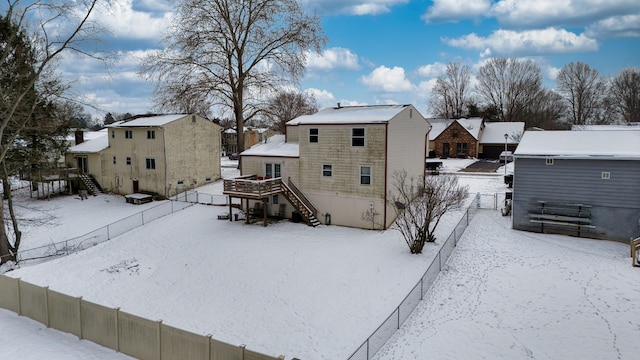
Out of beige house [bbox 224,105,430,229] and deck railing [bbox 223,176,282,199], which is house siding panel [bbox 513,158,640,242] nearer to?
beige house [bbox 224,105,430,229]

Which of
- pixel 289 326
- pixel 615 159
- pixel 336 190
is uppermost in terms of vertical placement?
pixel 615 159

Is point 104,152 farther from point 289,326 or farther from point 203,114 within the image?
point 289,326

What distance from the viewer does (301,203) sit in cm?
2461

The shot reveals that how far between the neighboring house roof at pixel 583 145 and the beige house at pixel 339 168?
6.60 m

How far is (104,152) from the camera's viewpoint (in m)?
35.8

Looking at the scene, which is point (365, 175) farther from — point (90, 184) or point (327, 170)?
point (90, 184)

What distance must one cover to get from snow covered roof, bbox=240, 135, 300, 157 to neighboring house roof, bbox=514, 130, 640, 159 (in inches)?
510

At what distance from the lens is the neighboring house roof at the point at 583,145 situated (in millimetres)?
19250

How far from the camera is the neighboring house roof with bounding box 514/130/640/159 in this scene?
1925cm

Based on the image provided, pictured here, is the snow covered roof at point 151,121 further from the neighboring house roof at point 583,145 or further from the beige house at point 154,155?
the neighboring house roof at point 583,145

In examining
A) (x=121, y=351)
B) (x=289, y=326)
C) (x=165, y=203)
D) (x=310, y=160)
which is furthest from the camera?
(x=165, y=203)

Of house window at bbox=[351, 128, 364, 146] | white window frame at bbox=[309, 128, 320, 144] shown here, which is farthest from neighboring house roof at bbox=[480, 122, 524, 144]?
white window frame at bbox=[309, 128, 320, 144]

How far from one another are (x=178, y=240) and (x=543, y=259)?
18470 millimetres

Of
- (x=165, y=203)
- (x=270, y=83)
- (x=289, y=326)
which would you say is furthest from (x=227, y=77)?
(x=289, y=326)
